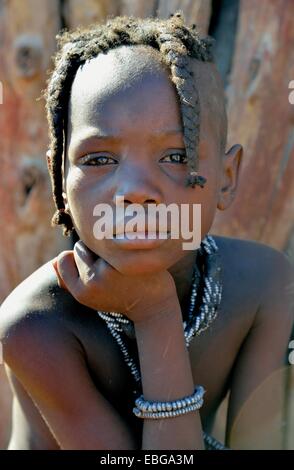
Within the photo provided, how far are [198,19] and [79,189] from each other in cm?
120

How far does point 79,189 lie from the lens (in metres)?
1.79

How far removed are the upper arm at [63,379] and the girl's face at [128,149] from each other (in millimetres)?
297

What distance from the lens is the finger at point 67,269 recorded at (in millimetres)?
1909

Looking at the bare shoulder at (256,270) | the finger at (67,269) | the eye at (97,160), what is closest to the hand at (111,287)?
the finger at (67,269)

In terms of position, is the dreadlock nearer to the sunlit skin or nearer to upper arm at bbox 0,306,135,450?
the sunlit skin

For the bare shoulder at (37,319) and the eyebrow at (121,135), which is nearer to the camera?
the eyebrow at (121,135)

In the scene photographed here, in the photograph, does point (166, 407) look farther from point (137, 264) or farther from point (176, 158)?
point (176, 158)

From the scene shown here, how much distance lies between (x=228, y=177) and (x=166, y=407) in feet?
1.87

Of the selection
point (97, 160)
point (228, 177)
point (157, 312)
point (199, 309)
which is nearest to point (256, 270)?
point (199, 309)

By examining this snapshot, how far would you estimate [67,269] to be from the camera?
192 centimetres

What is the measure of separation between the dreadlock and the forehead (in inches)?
0.9

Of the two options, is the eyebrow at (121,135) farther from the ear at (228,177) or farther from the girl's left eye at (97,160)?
the ear at (228,177)

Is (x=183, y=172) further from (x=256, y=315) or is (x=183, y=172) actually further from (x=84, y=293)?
(x=256, y=315)
